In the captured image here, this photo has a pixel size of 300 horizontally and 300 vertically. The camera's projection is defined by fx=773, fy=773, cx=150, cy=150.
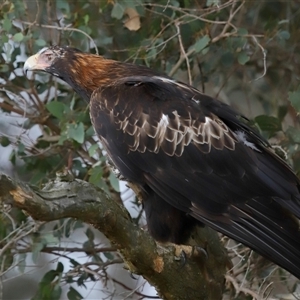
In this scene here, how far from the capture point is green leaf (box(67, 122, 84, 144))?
4094mm

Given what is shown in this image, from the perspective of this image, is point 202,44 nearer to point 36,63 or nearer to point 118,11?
point 118,11

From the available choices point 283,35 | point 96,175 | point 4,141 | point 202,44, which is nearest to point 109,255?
point 96,175

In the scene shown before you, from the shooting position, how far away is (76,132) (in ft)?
13.5

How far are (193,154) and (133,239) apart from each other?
0.75 m

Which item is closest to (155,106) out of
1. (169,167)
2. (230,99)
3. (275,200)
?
(169,167)

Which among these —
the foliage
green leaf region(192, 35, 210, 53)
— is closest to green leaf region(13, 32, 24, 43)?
the foliage

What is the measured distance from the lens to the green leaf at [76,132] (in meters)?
4.09

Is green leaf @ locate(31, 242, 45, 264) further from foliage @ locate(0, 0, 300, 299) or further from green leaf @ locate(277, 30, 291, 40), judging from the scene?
green leaf @ locate(277, 30, 291, 40)

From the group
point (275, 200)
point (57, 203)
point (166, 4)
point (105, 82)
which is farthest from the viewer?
point (166, 4)

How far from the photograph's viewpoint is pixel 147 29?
490 cm

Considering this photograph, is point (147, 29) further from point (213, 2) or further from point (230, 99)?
point (230, 99)

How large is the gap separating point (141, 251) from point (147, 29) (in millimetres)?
2044

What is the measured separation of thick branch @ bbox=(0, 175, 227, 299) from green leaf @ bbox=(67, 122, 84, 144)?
0.79 meters

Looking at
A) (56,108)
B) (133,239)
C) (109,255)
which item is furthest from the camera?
(109,255)
